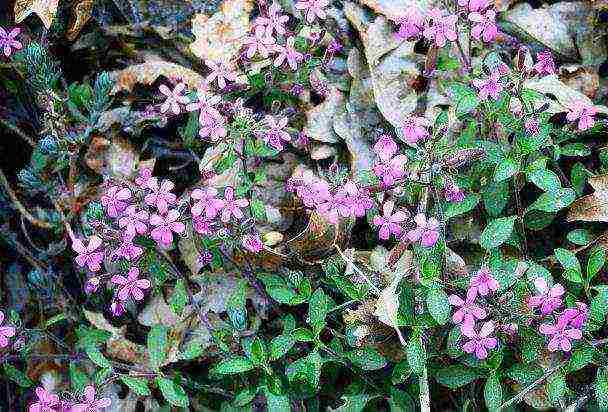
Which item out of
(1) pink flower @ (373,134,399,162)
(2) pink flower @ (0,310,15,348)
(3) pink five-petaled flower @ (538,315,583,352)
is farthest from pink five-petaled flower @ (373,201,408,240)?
(2) pink flower @ (0,310,15,348)

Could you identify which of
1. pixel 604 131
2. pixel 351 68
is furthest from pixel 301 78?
pixel 604 131

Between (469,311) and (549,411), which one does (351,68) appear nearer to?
(469,311)

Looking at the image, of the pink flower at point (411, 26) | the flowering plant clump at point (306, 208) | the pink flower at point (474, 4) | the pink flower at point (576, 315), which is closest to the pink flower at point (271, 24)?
the flowering plant clump at point (306, 208)

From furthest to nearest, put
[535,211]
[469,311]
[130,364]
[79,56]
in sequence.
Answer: [79,56] < [130,364] < [535,211] < [469,311]

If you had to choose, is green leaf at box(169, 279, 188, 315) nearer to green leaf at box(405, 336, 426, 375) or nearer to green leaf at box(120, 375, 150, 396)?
green leaf at box(120, 375, 150, 396)

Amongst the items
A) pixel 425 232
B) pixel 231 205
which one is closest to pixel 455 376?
pixel 425 232

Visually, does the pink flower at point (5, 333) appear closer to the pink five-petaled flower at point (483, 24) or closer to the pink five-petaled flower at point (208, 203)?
the pink five-petaled flower at point (208, 203)
